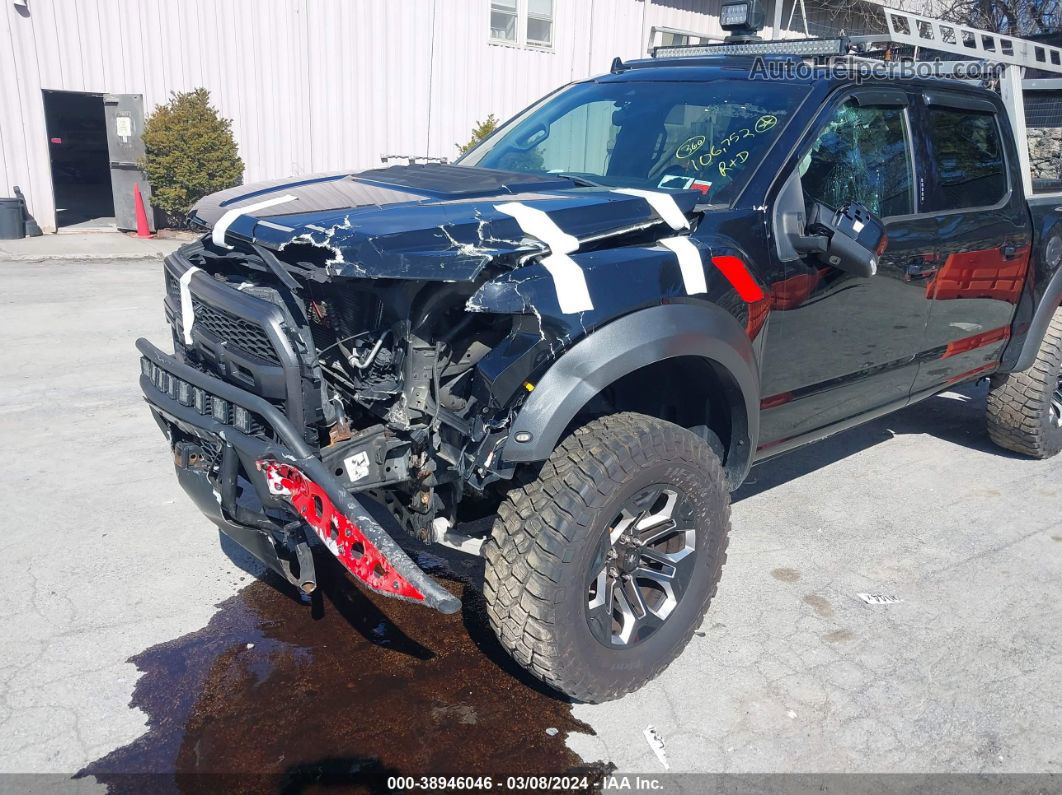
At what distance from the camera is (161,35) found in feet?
43.7

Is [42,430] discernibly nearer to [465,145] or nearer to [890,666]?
[890,666]

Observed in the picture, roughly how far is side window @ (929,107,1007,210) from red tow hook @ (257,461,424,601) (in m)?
3.01

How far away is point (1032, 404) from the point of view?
4.95m

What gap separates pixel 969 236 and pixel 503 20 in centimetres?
1347

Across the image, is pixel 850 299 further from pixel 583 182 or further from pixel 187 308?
pixel 187 308

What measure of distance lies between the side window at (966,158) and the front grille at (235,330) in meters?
3.00

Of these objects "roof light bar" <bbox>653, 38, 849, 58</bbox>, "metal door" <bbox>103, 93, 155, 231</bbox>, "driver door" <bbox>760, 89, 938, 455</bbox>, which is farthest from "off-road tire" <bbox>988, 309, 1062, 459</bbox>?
"metal door" <bbox>103, 93, 155, 231</bbox>

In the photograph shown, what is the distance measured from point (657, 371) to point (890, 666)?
1.36 metres

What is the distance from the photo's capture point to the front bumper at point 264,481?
242 centimetres

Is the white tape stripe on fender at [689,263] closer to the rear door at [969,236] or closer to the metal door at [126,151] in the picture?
the rear door at [969,236]

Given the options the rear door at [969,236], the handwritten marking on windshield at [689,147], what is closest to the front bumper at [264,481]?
the handwritten marking on windshield at [689,147]

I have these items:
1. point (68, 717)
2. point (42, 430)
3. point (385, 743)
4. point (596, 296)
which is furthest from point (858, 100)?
point (42, 430)

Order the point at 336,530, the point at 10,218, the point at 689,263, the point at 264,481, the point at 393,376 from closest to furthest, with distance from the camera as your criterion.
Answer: the point at 336,530 → the point at 264,481 → the point at 393,376 → the point at 689,263 → the point at 10,218

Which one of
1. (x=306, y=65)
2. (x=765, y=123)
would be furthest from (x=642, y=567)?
(x=306, y=65)
